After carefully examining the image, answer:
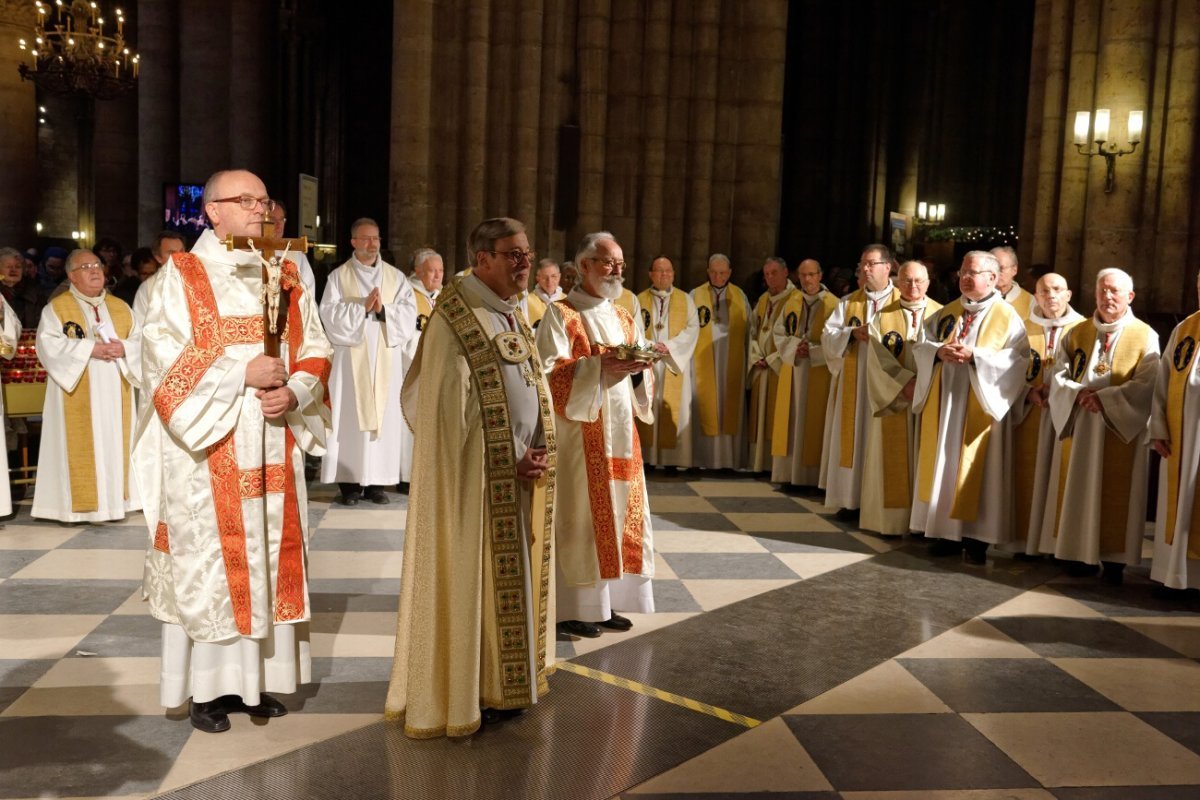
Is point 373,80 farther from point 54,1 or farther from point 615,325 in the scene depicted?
point 615,325

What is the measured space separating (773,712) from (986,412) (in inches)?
133

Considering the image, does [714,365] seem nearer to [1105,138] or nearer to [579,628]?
[1105,138]

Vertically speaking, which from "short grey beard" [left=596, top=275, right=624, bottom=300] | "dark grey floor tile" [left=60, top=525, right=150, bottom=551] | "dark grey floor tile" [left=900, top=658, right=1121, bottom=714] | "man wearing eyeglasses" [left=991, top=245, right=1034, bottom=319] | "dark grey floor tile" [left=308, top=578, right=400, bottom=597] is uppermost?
"man wearing eyeglasses" [left=991, top=245, right=1034, bottom=319]

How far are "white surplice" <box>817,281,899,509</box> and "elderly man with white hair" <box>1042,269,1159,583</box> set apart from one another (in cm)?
Result: 156

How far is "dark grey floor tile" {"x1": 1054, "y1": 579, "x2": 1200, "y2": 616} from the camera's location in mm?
6145

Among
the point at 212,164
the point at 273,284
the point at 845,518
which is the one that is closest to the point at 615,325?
the point at 273,284

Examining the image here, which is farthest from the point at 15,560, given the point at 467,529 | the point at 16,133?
the point at 16,133

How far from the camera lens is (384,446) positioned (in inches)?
334

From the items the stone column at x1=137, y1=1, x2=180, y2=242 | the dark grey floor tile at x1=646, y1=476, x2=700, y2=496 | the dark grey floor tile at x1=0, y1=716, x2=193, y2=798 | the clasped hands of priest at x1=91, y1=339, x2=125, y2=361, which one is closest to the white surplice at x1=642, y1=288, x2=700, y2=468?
the dark grey floor tile at x1=646, y1=476, x2=700, y2=496

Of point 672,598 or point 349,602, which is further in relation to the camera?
point 672,598

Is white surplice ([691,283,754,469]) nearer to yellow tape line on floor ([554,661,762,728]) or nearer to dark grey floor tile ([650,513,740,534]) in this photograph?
dark grey floor tile ([650,513,740,534])

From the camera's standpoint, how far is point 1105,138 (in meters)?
9.27

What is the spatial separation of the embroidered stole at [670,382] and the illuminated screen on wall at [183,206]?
18.1 ft

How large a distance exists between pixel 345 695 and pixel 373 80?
17.8 metres
